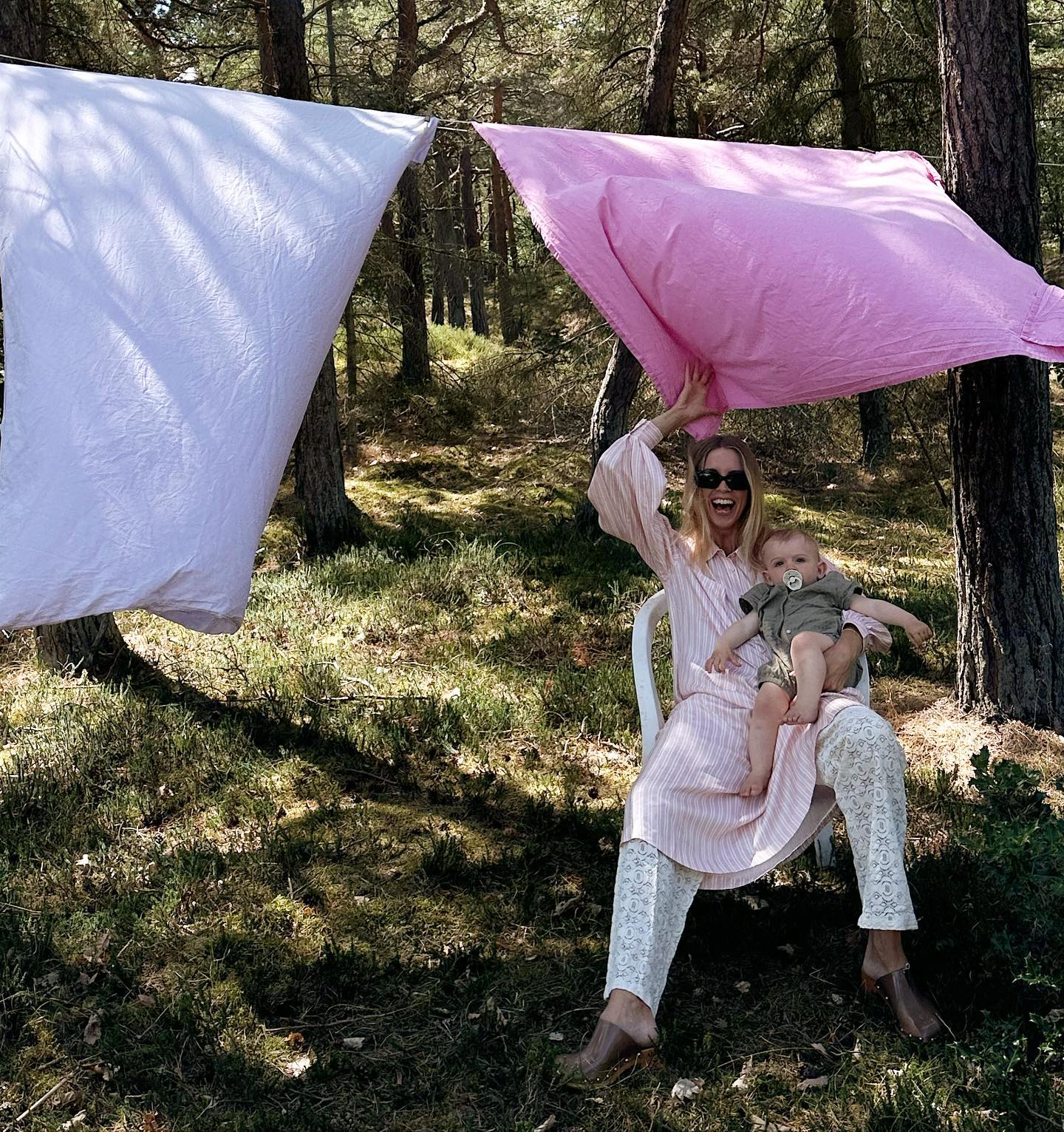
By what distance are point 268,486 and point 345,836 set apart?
5.62 feet

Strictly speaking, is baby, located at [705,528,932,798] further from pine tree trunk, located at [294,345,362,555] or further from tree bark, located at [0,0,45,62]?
pine tree trunk, located at [294,345,362,555]

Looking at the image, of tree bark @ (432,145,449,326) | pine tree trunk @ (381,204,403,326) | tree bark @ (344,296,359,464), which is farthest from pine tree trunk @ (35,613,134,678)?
tree bark @ (432,145,449,326)

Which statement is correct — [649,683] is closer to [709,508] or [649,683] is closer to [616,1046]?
[709,508]

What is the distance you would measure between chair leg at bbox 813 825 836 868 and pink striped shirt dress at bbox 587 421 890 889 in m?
0.58

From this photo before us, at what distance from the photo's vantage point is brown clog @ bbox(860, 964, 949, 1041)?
2832 millimetres

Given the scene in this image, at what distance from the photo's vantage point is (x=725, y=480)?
3.52 m

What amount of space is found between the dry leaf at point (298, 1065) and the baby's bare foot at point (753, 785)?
134 cm

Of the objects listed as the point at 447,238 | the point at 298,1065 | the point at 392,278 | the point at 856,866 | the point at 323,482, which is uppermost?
the point at 447,238

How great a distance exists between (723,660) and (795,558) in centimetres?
37

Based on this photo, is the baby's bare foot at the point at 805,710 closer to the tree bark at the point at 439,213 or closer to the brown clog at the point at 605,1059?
the brown clog at the point at 605,1059

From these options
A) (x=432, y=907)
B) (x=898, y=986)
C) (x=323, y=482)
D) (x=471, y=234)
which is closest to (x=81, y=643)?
(x=432, y=907)

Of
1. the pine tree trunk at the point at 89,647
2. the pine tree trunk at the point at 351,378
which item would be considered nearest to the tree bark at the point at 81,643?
the pine tree trunk at the point at 89,647

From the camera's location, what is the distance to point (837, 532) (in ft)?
26.5

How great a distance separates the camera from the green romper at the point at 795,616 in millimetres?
3232
